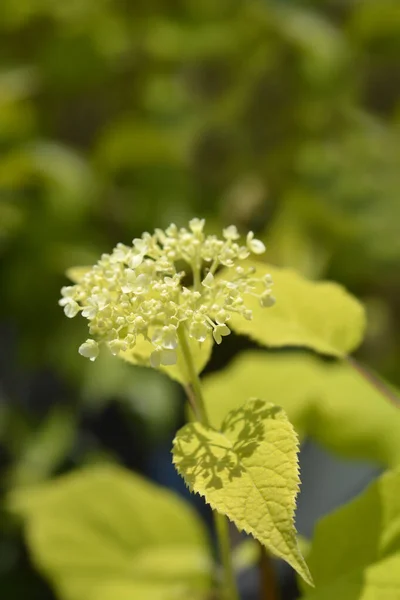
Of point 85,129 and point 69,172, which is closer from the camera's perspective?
point 69,172

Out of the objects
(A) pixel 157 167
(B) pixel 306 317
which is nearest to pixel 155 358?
(B) pixel 306 317

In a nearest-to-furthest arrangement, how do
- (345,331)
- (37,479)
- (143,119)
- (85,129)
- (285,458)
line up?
1. (285,458)
2. (345,331)
3. (37,479)
4. (143,119)
5. (85,129)

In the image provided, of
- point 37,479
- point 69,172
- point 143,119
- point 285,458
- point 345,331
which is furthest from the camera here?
point 143,119

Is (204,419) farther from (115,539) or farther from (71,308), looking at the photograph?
(115,539)

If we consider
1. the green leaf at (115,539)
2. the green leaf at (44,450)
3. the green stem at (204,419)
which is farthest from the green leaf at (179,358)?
the green leaf at (44,450)

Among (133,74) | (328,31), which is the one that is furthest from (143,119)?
(328,31)

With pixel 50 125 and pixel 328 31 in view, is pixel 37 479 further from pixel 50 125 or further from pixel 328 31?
pixel 328 31

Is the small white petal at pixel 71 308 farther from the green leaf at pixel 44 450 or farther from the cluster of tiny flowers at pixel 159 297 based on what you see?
the green leaf at pixel 44 450
